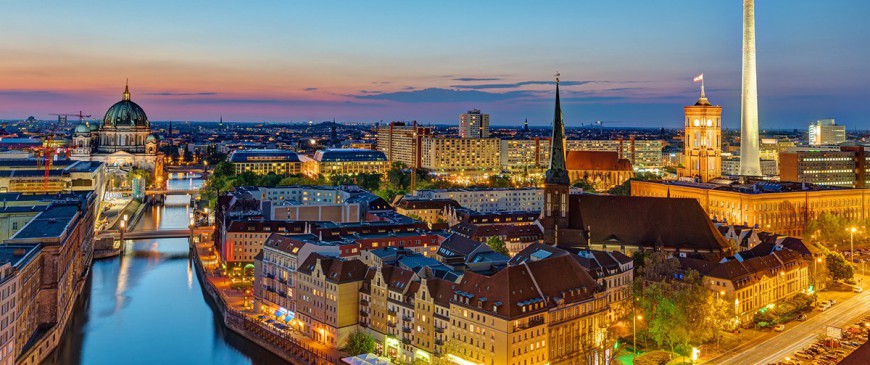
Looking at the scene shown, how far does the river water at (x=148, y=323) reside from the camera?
28.1m

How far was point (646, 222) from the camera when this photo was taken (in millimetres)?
34781

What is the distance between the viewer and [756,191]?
45.5 meters

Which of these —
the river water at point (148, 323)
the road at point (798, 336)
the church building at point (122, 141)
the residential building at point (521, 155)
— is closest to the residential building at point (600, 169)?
the residential building at point (521, 155)

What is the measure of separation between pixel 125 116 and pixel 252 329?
72.5 meters

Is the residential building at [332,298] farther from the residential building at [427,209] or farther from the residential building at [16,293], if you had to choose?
the residential building at [427,209]

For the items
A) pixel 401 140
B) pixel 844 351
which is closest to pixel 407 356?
pixel 844 351

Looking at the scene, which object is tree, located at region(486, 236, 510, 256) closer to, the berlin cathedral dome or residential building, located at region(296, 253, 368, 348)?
residential building, located at region(296, 253, 368, 348)

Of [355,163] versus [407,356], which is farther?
[355,163]

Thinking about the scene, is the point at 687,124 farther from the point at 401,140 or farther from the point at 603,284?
the point at 401,140

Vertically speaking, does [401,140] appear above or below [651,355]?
above

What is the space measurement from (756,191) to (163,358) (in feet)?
114

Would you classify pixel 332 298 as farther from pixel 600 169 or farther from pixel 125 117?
pixel 125 117

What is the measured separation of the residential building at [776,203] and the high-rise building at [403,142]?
52.6m

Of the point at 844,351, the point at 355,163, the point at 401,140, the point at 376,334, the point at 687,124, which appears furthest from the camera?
the point at 401,140
